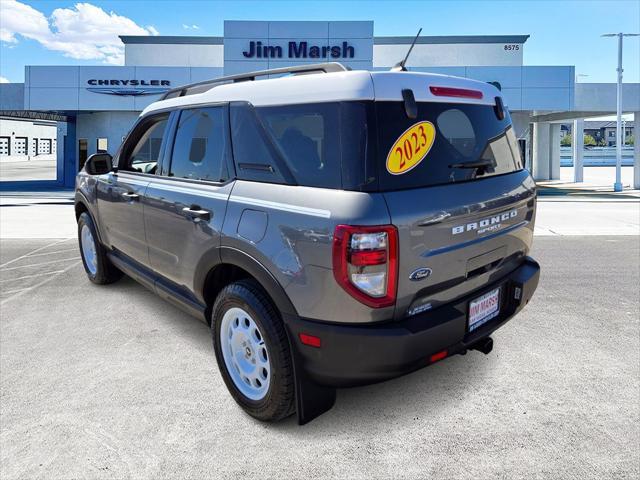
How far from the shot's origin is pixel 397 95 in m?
2.58

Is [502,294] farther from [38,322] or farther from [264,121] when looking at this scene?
[38,322]

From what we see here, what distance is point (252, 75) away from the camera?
3.36 metres

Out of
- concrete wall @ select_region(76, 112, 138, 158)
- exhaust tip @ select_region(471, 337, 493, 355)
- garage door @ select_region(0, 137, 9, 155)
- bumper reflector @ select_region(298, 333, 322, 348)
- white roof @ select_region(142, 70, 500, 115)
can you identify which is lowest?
exhaust tip @ select_region(471, 337, 493, 355)

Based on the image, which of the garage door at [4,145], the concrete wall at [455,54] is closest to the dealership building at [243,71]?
the concrete wall at [455,54]

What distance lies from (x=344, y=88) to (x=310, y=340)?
1.27 m

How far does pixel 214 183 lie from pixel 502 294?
1.97 metres

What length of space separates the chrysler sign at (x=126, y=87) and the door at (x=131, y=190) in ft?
71.3

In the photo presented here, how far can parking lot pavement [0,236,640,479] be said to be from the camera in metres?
2.56

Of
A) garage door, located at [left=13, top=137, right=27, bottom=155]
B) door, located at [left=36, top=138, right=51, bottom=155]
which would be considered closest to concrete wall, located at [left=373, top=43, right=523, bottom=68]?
garage door, located at [left=13, top=137, right=27, bottom=155]

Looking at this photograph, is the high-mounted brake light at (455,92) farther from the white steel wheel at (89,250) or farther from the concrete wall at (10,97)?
the concrete wall at (10,97)

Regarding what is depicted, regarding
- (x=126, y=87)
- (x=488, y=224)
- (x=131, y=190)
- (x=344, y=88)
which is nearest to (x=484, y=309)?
(x=488, y=224)

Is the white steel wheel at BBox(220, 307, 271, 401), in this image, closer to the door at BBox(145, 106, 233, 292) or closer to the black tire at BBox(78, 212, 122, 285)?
the door at BBox(145, 106, 233, 292)

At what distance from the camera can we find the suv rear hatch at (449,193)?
8.26 feet

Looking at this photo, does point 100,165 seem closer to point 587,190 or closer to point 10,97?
point 587,190
